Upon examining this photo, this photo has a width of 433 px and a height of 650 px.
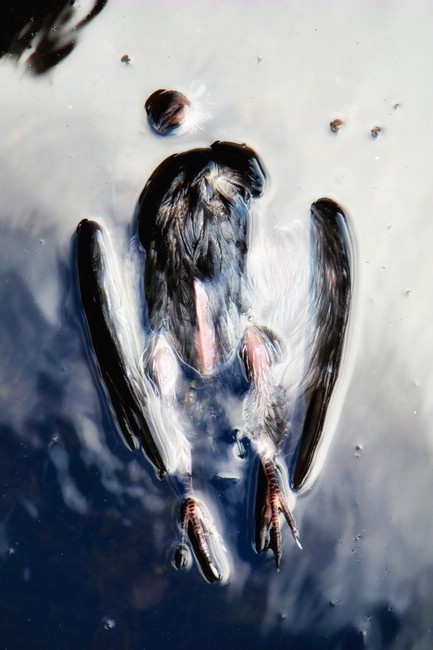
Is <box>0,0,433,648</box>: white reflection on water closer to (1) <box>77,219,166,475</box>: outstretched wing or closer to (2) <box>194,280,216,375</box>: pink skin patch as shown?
(1) <box>77,219,166,475</box>: outstretched wing

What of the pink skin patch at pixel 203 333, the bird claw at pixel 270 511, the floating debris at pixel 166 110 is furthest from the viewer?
the floating debris at pixel 166 110

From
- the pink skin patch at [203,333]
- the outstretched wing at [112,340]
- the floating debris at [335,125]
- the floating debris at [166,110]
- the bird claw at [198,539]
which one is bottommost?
the bird claw at [198,539]

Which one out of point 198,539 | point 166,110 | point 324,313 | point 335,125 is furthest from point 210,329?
point 335,125

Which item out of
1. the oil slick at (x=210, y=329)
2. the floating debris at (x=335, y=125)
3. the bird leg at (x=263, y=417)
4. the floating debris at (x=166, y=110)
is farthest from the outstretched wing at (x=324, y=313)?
the floating debris at (x=166, y=110)

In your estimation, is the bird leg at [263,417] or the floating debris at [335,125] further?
the floating debris at [335,125]

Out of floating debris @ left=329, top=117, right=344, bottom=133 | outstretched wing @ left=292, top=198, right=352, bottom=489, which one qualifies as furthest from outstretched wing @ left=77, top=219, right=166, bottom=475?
floating debris @ left=329, top=117, right=344, bottom=133

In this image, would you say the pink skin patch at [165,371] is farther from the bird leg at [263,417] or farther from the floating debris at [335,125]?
the floating debris at [335,125]

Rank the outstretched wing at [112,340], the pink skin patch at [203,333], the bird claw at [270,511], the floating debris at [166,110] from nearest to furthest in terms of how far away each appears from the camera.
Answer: the bird claw at [270,511] < the pink skin patch at [203,333] < the outstretched wing at [112,340] < the floating debris at [166,110]

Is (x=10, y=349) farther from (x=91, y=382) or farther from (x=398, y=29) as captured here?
(x=398, y=29)

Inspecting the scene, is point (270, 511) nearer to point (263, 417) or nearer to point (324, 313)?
point (263, 417)
